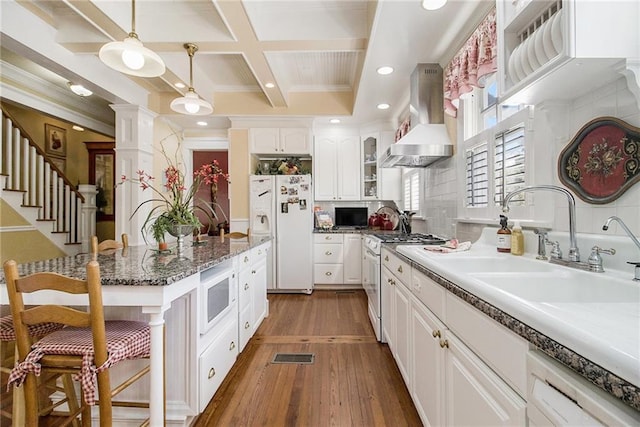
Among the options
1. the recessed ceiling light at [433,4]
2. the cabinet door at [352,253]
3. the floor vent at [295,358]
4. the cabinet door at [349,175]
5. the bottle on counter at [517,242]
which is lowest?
the floor vent at [295,358]

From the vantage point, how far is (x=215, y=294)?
1759mm

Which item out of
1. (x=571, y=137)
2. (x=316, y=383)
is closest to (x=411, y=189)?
(x=571, y=137)

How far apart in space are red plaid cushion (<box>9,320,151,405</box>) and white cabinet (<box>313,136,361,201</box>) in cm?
349

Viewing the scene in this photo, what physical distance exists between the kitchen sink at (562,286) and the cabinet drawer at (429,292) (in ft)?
0.55

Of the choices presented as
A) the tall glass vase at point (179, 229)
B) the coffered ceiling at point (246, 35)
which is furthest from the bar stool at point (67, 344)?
the coffered ceiling at point (246, 35)

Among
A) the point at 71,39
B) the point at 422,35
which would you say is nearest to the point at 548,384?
the point at 422,35

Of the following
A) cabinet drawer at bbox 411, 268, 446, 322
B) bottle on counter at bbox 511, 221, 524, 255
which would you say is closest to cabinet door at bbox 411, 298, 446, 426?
cabinet drawer at bbox 411, 268, 446, 322

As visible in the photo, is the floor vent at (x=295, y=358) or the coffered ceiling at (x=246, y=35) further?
the floor vent at (x=295, y=358)

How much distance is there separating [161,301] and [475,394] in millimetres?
1216

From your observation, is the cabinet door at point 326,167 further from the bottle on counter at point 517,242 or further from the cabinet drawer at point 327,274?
the bottle on counter at point 517,242

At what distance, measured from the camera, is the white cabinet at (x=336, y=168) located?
4.59m

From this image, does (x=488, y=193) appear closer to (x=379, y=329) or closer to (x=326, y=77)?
(x=379, y=329)

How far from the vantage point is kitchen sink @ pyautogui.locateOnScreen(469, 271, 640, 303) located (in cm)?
97

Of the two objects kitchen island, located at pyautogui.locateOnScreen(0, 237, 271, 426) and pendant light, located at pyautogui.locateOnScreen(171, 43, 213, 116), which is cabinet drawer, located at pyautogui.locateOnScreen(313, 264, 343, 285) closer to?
kitchen island, located at pyautogui.locateOnScreen(0, 237, 271, 426)
